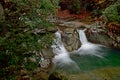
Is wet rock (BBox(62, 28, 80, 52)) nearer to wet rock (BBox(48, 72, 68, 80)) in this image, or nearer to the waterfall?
the waterfall

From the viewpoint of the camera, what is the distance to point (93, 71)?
1172cm

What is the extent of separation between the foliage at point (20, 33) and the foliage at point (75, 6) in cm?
1328

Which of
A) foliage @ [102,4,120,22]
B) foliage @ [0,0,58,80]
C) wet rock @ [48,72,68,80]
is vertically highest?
foliage @ [0,0,58,80]

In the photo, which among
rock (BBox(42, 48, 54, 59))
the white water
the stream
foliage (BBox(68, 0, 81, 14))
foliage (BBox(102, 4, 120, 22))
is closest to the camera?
the stream

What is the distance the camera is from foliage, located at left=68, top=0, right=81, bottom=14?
21.4 metres

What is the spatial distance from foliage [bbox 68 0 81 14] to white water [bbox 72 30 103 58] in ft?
17.9

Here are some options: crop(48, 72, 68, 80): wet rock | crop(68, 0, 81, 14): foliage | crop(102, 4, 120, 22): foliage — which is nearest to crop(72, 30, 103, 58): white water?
crop(102, 4, 120, 22): foliage

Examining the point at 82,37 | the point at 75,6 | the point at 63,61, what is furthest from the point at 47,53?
the point at 75,6

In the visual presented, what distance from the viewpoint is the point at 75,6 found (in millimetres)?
21594

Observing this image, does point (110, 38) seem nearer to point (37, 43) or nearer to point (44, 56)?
point (44, 56)

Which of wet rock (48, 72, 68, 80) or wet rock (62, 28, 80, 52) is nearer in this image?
wet rock (48, 72, 68, 80)

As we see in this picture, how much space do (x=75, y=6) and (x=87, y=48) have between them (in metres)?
6.99

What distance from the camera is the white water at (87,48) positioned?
577 inches

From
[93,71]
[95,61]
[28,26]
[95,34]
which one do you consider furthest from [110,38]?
[28,26]
